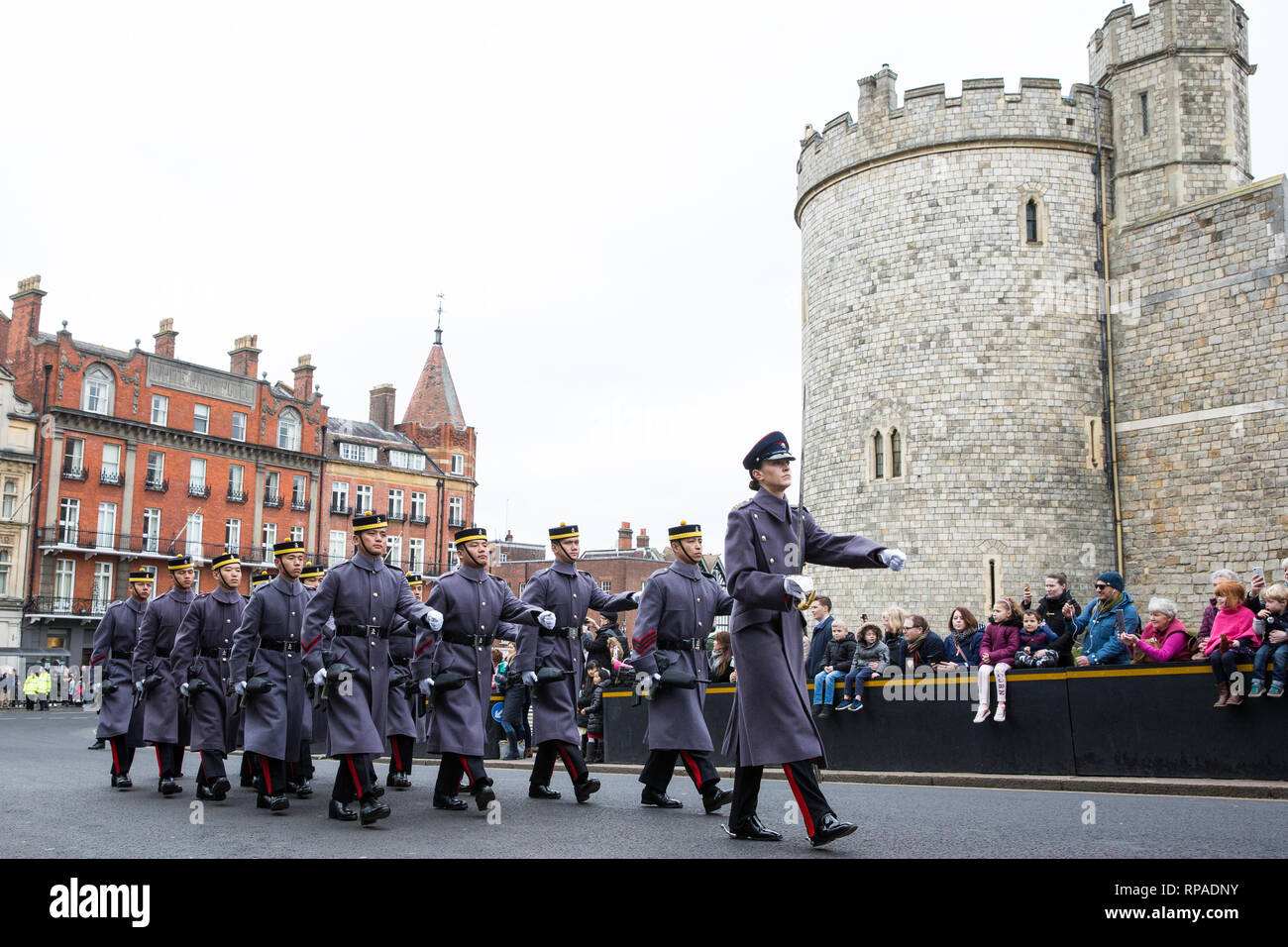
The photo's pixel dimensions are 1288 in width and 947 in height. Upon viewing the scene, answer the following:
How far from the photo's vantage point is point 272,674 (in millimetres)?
10375

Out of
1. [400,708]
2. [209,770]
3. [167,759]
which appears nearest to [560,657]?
[400,708]

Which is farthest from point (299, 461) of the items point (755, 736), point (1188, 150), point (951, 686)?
point (755, 736)

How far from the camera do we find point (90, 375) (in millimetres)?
53500

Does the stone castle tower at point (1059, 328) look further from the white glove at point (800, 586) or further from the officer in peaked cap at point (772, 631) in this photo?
the white glove at point (800, 586)

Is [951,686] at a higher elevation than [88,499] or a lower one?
lower

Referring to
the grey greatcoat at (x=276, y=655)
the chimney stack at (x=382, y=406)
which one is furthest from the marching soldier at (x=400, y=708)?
the chimney stack at (x=382, y=406)

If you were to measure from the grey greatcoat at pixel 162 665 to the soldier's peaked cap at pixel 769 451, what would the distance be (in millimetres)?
6514

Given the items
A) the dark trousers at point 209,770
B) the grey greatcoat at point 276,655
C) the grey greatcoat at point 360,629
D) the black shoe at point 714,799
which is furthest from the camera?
the dark trousers at point 209,770

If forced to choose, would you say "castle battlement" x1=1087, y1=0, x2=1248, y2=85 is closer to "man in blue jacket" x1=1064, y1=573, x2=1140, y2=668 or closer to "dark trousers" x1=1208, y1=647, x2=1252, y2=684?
"man in blue jacket" x1=1064, y1=573, x2=1140, y2=668

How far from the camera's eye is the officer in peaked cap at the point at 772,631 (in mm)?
6938

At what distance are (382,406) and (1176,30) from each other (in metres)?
49.0

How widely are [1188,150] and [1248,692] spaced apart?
21.3 metres

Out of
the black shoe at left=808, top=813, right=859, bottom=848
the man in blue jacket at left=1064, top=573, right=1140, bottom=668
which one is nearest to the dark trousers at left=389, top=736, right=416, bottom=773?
the black shoe at left=808, top=813, right=859, bottom=848
